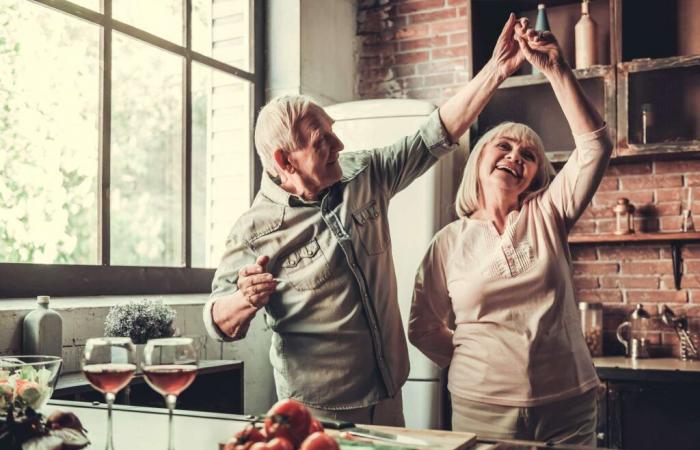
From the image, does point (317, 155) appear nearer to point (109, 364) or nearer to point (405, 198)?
point (109, 364)

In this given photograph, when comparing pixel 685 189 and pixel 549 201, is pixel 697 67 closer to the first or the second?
pixel 685 189

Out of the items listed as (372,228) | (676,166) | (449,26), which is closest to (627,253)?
(676,166)

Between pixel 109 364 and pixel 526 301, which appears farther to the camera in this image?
pixel 526 301

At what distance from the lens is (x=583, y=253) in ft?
11.9

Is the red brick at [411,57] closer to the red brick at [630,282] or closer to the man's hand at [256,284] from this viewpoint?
the red brick at [630,282]

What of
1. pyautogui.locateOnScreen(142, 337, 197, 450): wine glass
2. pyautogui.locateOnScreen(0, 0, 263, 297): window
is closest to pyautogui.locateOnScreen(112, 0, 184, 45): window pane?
pyautogui.locateOnScreen(0, 0, 263, 297): window

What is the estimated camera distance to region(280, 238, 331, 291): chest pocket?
6.46ft

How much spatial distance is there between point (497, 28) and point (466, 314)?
84.7 inches

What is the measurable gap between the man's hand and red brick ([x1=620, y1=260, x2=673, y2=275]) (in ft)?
7.66

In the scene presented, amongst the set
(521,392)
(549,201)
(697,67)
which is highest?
(697,67)

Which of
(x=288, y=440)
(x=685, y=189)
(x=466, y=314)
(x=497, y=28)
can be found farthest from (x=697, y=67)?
(x=288, y=440)

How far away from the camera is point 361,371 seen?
1946mm

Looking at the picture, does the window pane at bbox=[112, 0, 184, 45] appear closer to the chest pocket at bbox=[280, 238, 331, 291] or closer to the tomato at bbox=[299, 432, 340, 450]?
the chest pocket at bbox=[280, 238, 331, 291]

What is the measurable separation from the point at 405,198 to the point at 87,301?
4.63 ft
